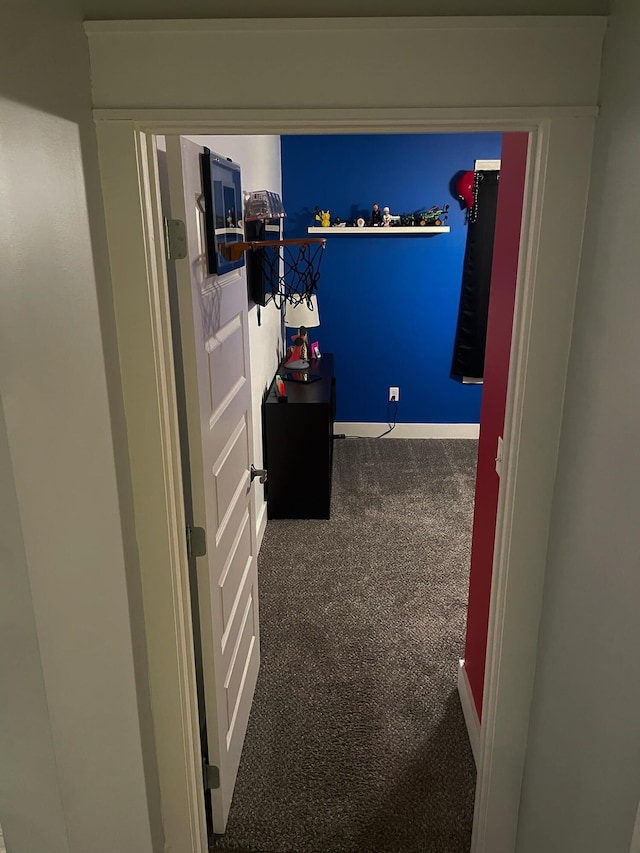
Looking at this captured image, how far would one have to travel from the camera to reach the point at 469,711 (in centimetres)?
253

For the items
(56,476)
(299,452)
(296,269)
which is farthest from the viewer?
(296,269)

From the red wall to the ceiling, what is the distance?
71cm

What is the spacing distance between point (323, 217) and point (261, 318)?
1400 millimetres

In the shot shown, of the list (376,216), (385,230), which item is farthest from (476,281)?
(376,216)

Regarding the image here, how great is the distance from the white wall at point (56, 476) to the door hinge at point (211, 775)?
507 millimetres

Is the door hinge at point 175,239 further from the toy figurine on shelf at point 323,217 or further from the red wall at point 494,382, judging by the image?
the toy figurine on shelf at point 323,217

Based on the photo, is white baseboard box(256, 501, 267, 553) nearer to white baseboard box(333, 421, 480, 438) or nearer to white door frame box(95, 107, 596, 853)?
white baseboard box(333, 421, 480, 438)

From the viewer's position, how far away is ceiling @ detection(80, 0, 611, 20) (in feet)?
4.14

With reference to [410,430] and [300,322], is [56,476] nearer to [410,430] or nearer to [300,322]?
[300,322]

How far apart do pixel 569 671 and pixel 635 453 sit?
0.55 m

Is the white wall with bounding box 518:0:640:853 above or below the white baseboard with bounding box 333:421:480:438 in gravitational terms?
above

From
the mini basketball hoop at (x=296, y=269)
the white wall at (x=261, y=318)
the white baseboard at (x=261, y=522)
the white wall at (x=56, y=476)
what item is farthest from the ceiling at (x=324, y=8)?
the mini basketball hoop at (x=296, y=269)

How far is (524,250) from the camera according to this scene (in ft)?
4.75

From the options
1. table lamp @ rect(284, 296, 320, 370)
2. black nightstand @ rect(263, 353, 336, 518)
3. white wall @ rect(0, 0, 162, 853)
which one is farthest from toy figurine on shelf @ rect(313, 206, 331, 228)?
white wall @ rect(0, 0, 162, 853)
